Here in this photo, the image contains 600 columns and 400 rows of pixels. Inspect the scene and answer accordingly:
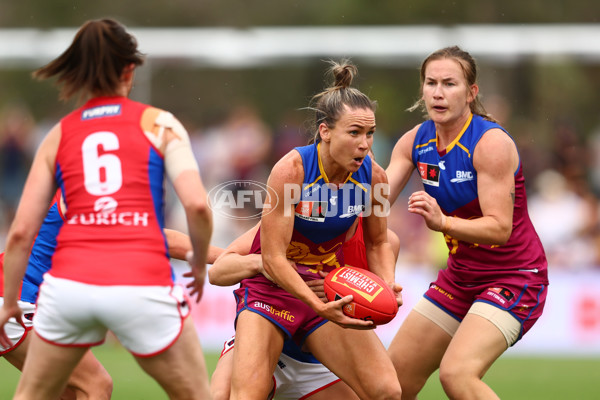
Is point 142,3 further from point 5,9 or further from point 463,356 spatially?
point 463,356

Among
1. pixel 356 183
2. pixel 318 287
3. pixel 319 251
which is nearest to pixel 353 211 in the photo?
pixel 356 183

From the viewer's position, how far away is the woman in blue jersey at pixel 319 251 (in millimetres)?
5340

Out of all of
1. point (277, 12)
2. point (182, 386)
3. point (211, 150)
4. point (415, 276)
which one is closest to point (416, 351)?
point (182, 386)

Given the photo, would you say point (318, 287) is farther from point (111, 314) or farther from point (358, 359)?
point (111, 314)

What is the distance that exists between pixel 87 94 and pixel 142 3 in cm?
2746

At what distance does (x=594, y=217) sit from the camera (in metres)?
13.1

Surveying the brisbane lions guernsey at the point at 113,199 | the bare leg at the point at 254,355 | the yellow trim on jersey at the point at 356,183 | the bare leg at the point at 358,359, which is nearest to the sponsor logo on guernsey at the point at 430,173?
the yellow trim on jersey at the point at 356,183

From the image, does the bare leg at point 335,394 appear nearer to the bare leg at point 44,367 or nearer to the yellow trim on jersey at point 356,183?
the yellow trim on jersey at point 356,183

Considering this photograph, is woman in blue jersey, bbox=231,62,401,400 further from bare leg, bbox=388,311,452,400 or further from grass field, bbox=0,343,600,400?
grass field, bbox=0,343,600,400

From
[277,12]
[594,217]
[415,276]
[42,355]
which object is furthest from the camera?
[277,12]

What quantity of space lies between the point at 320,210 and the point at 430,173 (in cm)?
87

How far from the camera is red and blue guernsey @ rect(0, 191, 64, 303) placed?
5535 millimetres

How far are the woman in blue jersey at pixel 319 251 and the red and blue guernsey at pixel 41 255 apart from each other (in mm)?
1219

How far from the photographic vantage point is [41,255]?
5.61 meters
